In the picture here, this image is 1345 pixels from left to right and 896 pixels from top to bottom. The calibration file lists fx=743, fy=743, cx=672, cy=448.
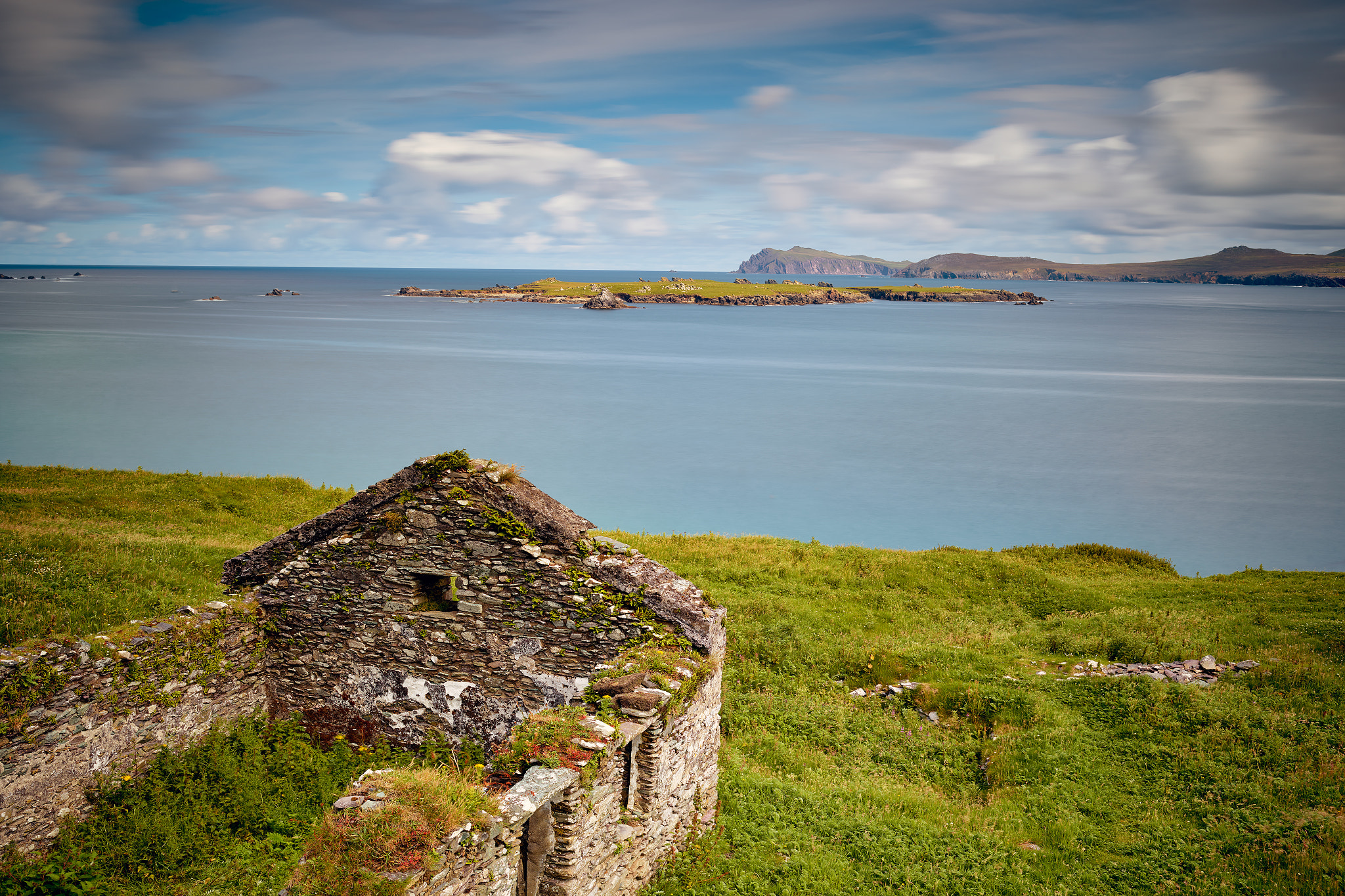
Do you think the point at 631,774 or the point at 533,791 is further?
the point at 631,774

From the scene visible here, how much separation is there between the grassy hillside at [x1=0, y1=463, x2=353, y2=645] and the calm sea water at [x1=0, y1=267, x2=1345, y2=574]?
68.4 ft

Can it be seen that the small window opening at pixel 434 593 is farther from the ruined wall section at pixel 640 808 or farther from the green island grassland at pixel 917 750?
the ruined wall section at pixel 640 808

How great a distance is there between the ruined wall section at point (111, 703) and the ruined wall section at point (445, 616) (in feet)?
2.61

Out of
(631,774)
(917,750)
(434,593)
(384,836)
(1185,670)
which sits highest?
(434,593)

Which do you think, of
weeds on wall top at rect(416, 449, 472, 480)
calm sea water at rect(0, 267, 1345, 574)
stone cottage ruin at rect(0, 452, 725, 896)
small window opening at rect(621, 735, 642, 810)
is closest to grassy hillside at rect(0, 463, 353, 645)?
stone cottage ruin at rect(0, 452, 725, 896)

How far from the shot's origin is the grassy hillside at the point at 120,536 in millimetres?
12688

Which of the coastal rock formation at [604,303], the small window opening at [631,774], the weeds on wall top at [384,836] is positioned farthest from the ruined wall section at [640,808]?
the coastal rock formation at [604,303]

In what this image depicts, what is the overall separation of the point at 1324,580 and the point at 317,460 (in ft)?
184

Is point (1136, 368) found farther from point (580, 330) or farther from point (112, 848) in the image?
point (112, 848)

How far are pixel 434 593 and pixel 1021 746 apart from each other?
10322 millimetres

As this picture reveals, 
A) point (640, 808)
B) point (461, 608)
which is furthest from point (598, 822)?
point (461, 608)

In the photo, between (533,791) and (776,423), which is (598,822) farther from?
(776,423)

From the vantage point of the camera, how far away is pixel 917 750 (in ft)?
44.4

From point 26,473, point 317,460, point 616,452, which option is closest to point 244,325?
point 317,460
